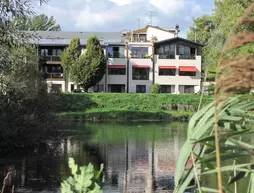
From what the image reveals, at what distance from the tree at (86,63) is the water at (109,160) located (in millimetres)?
19724

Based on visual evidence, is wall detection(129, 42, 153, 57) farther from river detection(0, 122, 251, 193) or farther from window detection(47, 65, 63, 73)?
river detection(0, 122, 251, 193)

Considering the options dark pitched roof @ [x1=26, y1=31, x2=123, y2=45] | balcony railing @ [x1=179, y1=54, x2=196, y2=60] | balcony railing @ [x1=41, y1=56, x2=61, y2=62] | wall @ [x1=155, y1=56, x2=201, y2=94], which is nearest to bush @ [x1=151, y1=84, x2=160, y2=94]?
wall @ [x1=155, y1=56, x2=201, y2=94]

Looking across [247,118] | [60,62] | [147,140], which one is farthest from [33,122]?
[60,62]

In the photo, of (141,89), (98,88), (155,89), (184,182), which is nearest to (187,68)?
(155,89)

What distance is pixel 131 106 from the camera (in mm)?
42875

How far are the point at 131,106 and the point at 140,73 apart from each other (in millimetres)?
8912

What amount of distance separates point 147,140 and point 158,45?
27.8 meters

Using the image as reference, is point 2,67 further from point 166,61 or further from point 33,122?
point 166,61

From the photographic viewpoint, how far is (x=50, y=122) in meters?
23.0

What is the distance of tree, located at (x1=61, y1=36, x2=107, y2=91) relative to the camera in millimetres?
47125

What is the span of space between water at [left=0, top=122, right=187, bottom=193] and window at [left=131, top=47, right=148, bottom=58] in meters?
24.9

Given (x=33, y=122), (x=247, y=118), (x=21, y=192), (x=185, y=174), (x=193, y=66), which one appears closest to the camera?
(x=185, y=174)

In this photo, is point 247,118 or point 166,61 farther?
point 166,61

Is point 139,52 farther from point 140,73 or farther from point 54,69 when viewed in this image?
point 54,69
